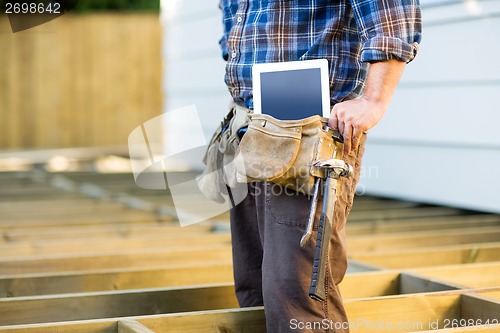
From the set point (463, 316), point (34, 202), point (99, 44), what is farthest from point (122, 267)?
point (99, 44)

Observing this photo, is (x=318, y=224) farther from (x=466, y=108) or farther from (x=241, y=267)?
(x=466, y=108)

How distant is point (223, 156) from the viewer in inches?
89.0

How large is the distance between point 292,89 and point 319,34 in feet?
0.53

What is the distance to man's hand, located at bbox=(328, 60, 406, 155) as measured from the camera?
193 centimetres

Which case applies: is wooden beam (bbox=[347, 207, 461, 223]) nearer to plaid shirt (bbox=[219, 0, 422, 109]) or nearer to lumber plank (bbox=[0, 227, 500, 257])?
lumber plank (bbox=[0, 227, 500, 257])

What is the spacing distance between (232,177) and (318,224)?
0.30 meters

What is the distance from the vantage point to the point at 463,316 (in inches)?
98.2

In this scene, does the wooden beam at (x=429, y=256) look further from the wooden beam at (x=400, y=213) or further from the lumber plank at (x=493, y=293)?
the wooden beam at (x=400, y=213)

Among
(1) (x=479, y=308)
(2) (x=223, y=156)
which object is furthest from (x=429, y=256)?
(2) (x=223, y=156)

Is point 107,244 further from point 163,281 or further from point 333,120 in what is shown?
point 333,120

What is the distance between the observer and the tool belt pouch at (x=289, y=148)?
1976mm

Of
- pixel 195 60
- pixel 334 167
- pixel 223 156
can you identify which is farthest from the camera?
pixel 195 60

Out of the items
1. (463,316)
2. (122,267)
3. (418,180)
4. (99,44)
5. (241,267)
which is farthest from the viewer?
(99,44)

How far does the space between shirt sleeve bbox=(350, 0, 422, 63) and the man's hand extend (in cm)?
3
